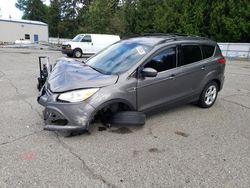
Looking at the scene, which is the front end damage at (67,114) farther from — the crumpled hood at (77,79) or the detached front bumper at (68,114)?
the crumpled hood at (77,79)

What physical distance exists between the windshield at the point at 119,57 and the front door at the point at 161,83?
0.84 feet

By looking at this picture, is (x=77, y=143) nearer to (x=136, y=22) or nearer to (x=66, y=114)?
(x=66, y=114)

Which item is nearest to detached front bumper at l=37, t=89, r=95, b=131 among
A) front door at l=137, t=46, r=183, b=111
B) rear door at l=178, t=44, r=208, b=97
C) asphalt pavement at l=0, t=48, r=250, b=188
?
asphalt pavement at l=0, t=48, r=250, b=188

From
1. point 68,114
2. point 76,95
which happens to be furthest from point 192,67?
point 68,114

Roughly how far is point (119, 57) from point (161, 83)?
92cm

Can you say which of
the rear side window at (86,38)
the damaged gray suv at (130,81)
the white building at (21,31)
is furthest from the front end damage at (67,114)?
the white building at (21,31)

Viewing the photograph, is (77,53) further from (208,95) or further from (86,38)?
(208,95)

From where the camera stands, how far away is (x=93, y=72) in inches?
170

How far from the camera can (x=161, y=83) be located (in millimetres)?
4543

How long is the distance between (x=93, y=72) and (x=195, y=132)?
207 cm

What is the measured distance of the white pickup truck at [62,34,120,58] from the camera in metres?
19.8

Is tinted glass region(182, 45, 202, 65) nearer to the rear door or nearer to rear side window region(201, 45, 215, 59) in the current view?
the rear door

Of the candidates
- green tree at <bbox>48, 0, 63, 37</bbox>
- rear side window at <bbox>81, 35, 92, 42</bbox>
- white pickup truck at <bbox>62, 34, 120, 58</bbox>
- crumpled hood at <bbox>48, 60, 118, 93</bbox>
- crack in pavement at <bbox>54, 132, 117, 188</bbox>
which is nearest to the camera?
crack in pavement at <bbox>54, 132, 117, 188</bbox>

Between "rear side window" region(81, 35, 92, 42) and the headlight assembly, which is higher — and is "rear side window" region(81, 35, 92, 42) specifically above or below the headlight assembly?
above
